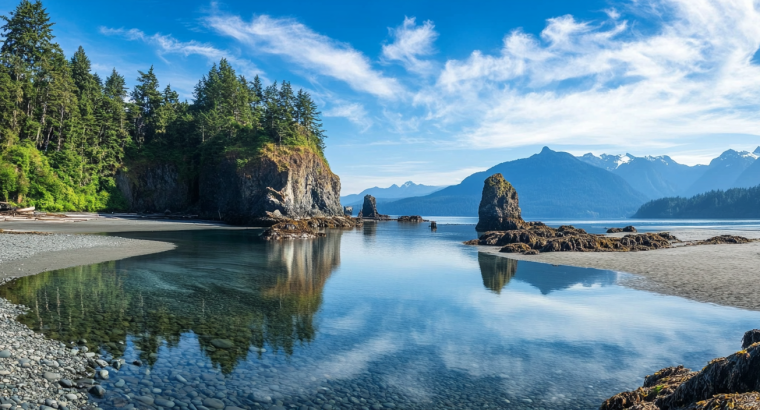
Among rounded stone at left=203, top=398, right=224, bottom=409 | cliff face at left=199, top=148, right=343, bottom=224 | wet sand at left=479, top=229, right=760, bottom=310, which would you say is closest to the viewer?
rounded stone at left=203, top=398, right=224, bottom=409

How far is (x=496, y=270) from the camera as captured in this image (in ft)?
89.3

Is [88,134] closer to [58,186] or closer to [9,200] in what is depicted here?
[58,186]

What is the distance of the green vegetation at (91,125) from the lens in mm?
64312

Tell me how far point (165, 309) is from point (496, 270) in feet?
68.7

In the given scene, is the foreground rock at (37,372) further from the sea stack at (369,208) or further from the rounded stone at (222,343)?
the sea stack at (369,208)

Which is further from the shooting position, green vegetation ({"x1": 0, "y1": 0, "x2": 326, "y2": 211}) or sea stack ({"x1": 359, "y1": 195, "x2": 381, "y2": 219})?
sea stack ({"x1": 359, "y1": 195, "x2": 381, "y2": 219})

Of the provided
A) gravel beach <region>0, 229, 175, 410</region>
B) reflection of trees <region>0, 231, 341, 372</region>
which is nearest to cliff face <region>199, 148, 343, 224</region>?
reflection of trees <region>0, 231, 341, 372</region>

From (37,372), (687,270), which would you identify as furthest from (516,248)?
(37,372)

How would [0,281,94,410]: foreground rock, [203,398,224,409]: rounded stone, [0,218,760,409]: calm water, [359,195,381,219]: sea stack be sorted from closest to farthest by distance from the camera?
[0,281,94,410]: foreground rock < [203,398,224,409]: rounded stone < [0,218,760,409]: calm water < [359,195,381,219]: sea stack

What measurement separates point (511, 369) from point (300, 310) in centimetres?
856

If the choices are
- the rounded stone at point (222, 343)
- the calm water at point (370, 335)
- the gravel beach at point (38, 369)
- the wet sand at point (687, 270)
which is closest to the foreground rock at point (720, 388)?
the calm water at point (370, 335)

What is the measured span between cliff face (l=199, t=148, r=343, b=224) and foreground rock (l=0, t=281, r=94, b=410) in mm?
69551

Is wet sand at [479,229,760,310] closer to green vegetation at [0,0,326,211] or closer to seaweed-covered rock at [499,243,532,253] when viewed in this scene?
seaweed-covered rock at [499,243,532,253]

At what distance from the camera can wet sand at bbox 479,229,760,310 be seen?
699 inches
